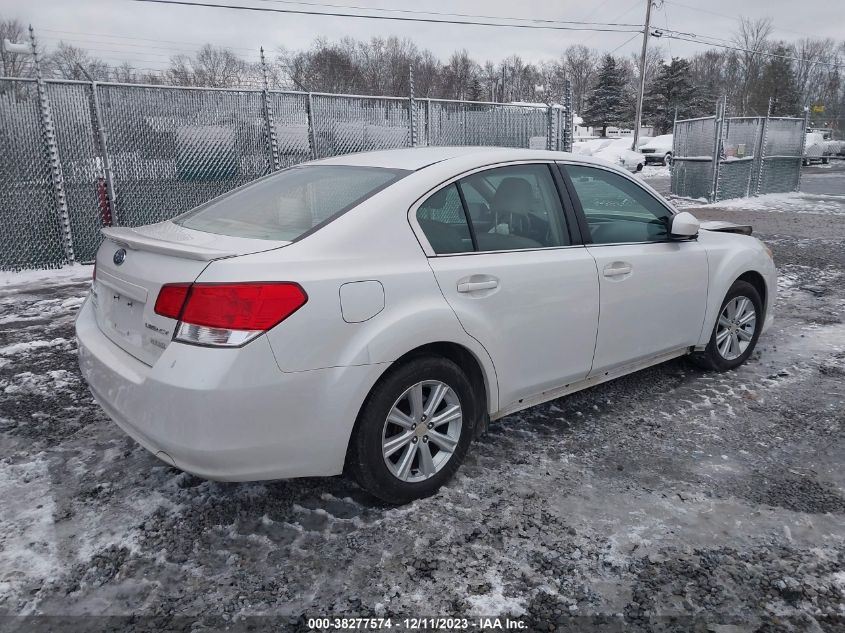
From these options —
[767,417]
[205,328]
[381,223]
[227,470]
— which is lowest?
[767,417]

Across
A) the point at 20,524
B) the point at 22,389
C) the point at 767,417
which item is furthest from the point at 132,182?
the point at 767,417

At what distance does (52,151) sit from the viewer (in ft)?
26.6

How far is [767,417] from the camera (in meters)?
3.92

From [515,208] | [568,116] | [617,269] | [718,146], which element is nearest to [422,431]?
[515,208]

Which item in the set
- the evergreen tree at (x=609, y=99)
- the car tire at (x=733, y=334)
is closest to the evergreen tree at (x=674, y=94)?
the evergreen tree at (x=609, y=99)

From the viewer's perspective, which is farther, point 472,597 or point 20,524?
point 20,524

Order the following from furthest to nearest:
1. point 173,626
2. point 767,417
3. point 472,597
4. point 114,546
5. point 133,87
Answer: point 133,87
point 767,417
point 114,546
point 472,597
point 173,626

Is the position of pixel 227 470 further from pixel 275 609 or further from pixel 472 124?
pixel 472 124

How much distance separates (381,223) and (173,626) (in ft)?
5.61

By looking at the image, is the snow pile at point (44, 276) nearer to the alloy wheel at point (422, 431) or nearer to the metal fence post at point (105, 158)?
the metal fence post at point (105, 158)

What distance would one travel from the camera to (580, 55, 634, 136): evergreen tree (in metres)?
65.3

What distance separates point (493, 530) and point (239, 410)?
1.20 metres

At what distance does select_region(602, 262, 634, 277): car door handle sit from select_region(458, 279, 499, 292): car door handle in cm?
82

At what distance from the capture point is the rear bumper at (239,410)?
230 centimetres
